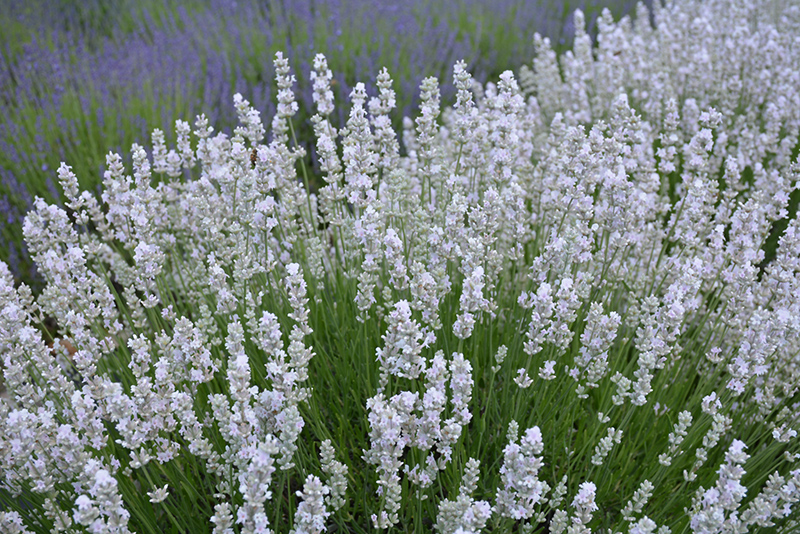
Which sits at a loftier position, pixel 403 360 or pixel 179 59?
pixel 179 59

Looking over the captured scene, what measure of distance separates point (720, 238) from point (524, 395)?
0.93 metres

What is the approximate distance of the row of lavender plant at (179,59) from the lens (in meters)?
4.55

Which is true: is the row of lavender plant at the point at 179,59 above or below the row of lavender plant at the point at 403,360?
above

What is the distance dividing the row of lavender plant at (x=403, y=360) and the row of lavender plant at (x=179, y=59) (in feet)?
5.24

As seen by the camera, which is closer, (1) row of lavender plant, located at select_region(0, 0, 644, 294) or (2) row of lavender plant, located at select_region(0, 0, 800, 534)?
(2) row of lavender plant, located at select_region(0, 0, 800, 534)

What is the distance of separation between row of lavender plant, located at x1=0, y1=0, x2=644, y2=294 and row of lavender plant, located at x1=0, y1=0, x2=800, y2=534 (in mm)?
1598

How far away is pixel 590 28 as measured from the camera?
7695 mm

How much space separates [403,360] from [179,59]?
196 inches

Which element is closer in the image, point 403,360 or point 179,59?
point 403,360

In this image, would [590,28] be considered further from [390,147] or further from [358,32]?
[390,147]

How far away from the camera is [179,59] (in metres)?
5.91

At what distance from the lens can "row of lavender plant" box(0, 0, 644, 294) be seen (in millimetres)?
4551

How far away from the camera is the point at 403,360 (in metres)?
1.81

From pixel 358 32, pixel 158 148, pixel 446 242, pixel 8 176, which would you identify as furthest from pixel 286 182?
pixel 358 32
